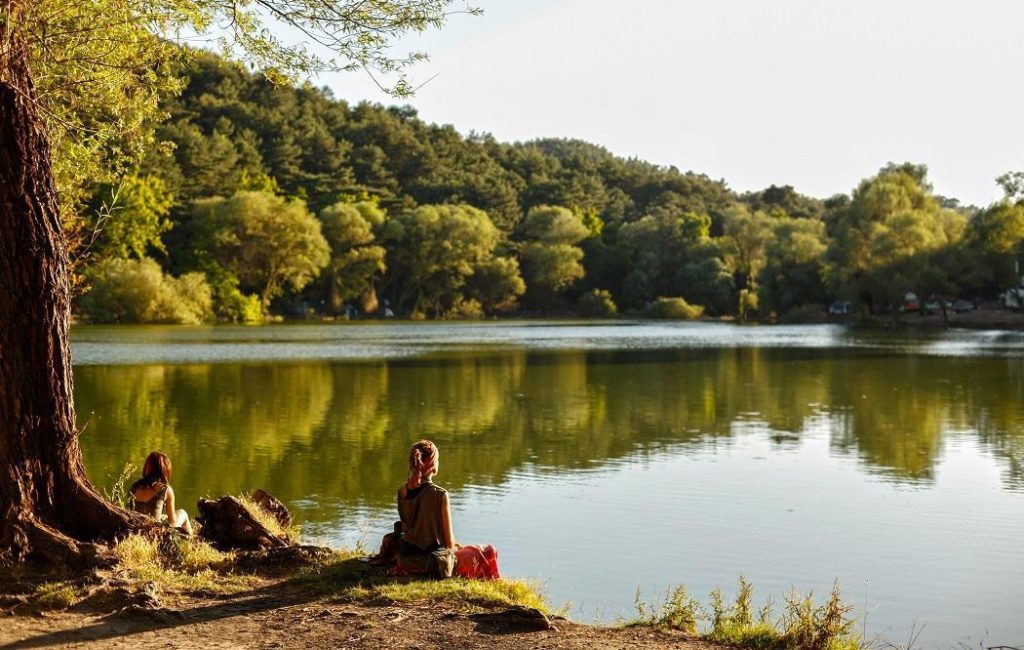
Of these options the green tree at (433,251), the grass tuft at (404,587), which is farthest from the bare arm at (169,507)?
the green tree at (433,251)

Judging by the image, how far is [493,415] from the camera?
861 inches

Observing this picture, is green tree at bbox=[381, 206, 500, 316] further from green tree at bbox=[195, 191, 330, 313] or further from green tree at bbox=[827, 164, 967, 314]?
green tree at bbox=[827, 164, 967, 314]

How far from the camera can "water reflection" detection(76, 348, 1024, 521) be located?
15.3m

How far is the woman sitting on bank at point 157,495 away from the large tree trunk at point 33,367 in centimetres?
57

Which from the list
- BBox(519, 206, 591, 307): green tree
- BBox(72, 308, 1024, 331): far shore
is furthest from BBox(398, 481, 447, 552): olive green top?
BBox(519, 206, 591, 307): green tree

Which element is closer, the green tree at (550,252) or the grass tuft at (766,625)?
the grass tuft at (766,625)

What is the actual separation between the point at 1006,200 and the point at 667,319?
33.7 m

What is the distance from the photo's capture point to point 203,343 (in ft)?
159

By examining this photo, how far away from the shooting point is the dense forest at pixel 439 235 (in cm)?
7244

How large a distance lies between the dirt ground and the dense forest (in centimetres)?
5589

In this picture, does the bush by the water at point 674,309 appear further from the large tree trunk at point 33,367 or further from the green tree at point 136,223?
the large tree trunk at point 33,367

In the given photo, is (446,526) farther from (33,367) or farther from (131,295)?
(131,295)

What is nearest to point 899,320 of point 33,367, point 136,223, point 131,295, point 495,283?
point 495,283

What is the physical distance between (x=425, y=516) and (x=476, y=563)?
1.80 feet
